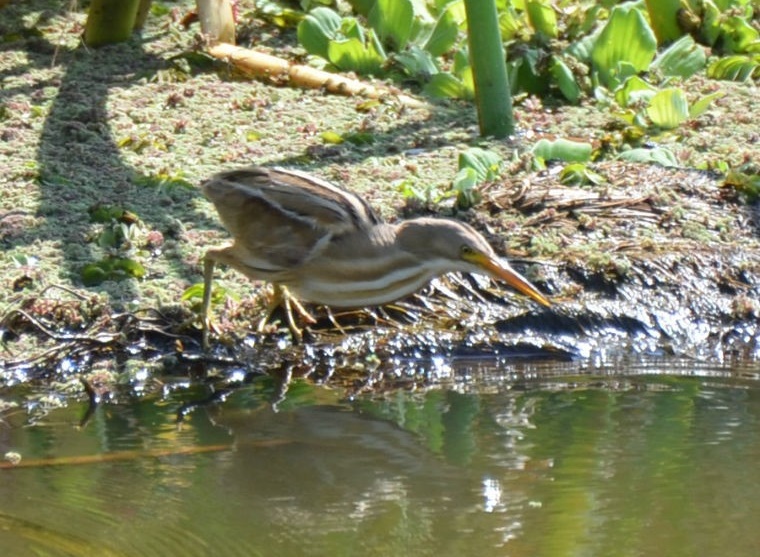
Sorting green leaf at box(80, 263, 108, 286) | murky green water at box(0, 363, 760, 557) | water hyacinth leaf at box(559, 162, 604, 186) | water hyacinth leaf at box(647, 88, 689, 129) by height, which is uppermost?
water hyacinth leaf at box(647, 88, 689, 129)

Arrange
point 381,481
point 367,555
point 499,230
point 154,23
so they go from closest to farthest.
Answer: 1. point 367,555
2. point 381,481
3. point 499,230
4. point 154,23

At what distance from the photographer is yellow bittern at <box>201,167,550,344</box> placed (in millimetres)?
6414

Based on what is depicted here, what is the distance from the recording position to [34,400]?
19.5 feet

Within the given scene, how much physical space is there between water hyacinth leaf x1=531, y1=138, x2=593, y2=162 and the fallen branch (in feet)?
4.08

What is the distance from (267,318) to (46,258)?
1232 mm

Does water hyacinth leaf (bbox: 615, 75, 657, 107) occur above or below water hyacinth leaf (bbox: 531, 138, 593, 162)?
above

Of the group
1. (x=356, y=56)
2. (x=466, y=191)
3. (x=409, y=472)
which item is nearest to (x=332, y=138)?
(x=356, y=56)

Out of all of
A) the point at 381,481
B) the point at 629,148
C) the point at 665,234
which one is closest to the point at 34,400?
the point at 381,481

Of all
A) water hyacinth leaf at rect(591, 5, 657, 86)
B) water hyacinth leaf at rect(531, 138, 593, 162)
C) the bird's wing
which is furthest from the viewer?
water hyacinth leaf at rect(591, 5, 657, 86)

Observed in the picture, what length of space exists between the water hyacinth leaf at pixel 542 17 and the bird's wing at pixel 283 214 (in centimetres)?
361

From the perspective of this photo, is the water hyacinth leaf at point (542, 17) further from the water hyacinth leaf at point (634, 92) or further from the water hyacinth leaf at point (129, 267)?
the water hyacinth leaf at point (129, 267)

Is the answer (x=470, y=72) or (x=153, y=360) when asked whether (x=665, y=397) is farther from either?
(x=470, y=72)

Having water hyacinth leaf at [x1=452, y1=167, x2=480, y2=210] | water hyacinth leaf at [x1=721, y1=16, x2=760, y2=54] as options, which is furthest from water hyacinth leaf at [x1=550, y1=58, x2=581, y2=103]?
water hyacinth leaf at [x1=452, y1=167, x2=480, y2=210]

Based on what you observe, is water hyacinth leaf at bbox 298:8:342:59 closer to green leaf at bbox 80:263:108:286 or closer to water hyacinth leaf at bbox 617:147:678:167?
water hyacinth leaf at bbox 617:147:678:167
